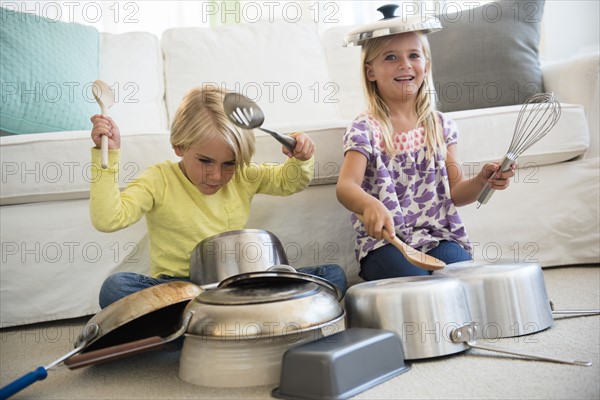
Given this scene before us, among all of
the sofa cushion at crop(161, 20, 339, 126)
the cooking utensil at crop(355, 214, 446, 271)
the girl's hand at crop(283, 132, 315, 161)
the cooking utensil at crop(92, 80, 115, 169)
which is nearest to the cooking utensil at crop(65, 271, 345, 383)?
the cooking utensil at crop(355, 214, 446, 271)

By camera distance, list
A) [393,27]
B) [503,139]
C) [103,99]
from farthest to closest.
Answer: [503,139]
[393,27]
[103,99]

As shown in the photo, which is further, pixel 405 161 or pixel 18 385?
pixel 405 161

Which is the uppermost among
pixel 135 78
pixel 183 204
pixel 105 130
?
pixel 135 78

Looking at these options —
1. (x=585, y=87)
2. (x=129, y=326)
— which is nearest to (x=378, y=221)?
(x=129, y=326)

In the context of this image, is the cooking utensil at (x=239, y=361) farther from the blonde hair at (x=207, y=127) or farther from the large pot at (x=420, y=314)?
the blonde hair at (x=207, y=127)

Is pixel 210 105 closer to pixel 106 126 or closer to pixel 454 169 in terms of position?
pixel 106 126

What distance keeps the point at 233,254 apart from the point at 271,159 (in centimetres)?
39

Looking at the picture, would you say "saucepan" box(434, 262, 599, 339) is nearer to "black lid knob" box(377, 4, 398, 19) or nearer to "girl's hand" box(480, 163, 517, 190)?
"girl's hand" box(480, 163, 517, 190)

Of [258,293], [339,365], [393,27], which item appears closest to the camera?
[339,365]

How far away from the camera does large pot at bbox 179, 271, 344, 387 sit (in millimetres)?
984

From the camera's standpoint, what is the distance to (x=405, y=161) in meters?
1.51

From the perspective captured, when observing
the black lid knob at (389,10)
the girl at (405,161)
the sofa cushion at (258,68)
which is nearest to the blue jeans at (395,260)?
the girl at (405,161)

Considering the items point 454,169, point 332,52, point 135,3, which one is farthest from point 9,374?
point 135,3

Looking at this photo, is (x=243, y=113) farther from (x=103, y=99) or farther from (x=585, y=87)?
(x=585, y=87)
